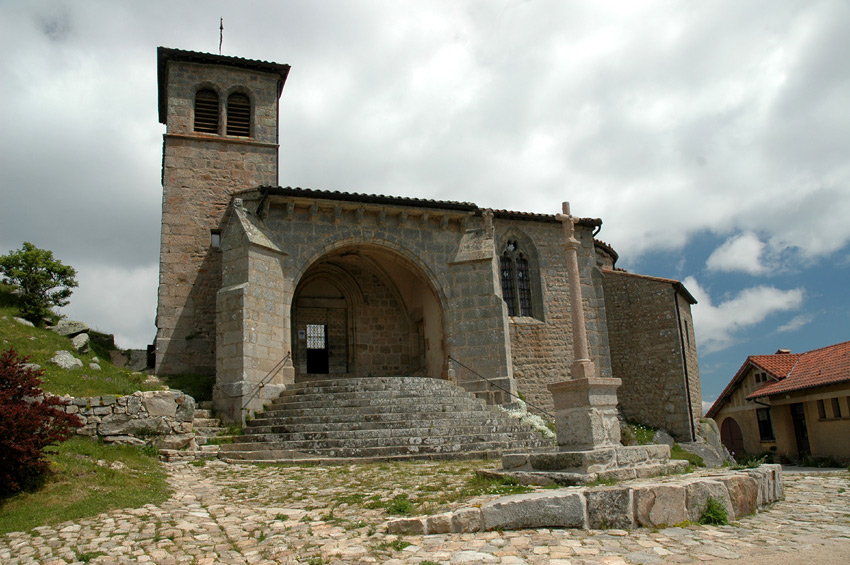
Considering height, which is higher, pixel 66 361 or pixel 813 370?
pixel 66 361

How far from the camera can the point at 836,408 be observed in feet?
57.7

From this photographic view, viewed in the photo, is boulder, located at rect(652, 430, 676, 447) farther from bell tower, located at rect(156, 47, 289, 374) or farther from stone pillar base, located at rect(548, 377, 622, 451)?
bell tower, located at rect(156, 47, 289, 374)

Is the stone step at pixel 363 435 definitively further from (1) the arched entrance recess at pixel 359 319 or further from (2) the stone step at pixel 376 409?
(1) the arched entrance recess at pixel 359 319

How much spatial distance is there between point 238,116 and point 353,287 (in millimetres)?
6538

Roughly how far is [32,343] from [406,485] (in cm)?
1038

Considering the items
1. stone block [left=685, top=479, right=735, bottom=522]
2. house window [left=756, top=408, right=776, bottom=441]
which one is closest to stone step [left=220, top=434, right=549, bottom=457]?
stone block [left=685, top=479, right=735, bottom=522]

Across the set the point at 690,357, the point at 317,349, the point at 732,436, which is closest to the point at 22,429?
the point at 317,349

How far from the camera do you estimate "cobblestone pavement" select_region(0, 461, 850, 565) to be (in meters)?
4.78

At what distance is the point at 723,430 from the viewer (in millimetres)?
24812

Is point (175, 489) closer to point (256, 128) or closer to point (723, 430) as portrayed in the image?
point (256, 128)

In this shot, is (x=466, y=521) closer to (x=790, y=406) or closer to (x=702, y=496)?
(x=702, y=496)

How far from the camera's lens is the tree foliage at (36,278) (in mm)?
15984

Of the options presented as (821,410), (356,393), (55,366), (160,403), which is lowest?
(821,410)

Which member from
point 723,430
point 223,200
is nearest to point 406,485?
point 223,200
